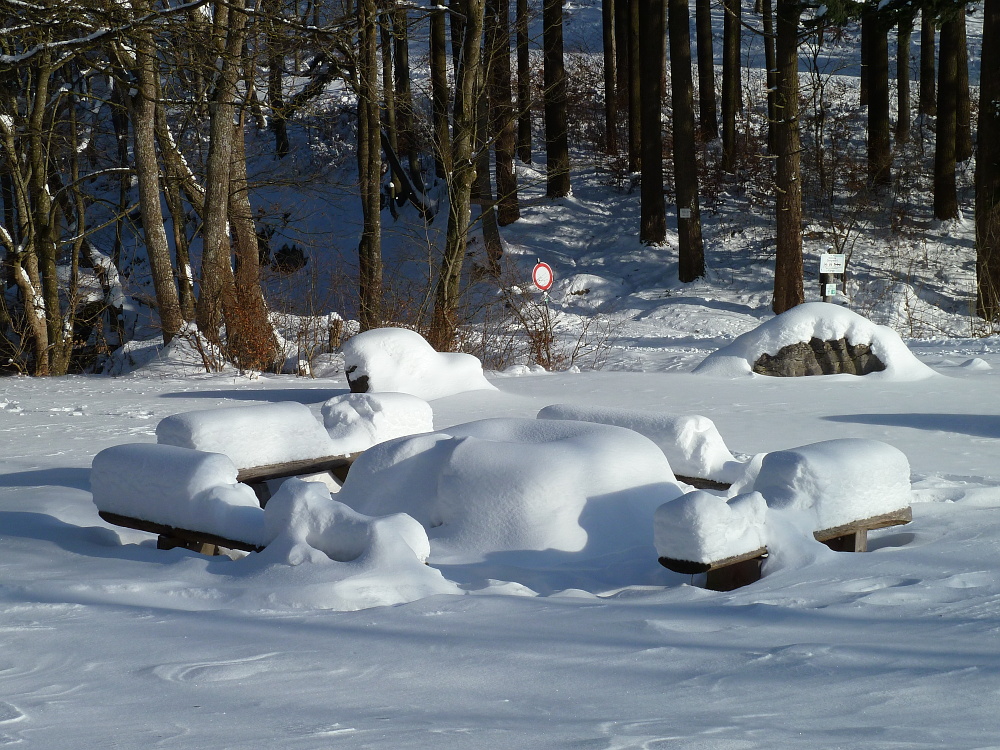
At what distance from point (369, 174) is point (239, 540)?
11630 millimetres

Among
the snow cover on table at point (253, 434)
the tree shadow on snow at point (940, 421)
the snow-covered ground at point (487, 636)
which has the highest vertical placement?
the snow cover on table at point (253, 434)

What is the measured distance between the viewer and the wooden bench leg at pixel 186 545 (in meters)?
4.24

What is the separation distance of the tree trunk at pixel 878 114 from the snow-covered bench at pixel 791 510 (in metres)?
19.0

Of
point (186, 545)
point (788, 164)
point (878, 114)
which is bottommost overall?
point (186, 545)

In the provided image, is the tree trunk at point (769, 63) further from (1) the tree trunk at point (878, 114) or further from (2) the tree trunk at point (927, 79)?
(2) the tree trunk at point (927, 79)

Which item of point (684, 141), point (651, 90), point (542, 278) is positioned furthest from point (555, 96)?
point (542, 278)

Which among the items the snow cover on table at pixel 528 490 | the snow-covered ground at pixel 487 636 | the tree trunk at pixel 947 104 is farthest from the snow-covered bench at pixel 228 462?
the tree trunk at pixel 947 104

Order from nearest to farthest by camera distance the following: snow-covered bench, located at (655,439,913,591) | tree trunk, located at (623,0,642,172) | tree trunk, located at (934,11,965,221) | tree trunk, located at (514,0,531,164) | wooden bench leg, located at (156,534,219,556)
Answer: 1. snow-covered bench, located at (655,439,913,591)
2. wooden bench leg, located at (156,534,219,556)
3. tree trunk, located at (514,0,531,164)
4. tree trunk, located at (934,11,965,221)
5. tree trunk, located at (623,0,642,172)

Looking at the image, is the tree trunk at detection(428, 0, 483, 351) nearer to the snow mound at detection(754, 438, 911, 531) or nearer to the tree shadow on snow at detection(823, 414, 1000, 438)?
the tree shadow on snow at detection(823, 414, 1000, 438)

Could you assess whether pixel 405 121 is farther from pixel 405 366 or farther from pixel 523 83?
pixel 405 366

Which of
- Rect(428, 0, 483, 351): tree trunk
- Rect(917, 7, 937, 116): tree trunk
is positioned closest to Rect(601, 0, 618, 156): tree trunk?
Rect(917, 7, 937, 116): tree trunk

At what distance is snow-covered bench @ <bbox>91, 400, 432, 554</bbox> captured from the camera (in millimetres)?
4062

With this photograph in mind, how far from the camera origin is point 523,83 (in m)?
19.7

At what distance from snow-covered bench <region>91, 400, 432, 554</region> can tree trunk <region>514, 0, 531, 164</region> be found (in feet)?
27.9
